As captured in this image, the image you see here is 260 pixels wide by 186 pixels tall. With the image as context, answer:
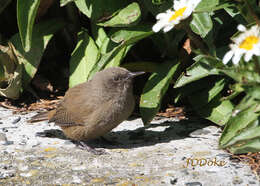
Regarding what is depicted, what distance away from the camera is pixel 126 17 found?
4.95m

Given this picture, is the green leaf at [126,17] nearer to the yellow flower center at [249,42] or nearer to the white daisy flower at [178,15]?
the white daisy flower at [178,15]

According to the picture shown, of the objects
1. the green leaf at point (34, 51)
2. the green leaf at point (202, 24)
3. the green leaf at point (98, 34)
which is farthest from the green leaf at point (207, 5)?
the green leaf at point (34, 51)

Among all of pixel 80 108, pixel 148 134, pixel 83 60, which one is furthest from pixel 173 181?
pixel 83 60

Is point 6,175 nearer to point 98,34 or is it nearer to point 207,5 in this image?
point 98,34

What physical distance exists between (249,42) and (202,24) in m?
1.54

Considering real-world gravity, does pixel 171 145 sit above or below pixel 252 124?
below

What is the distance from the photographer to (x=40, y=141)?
4.92m

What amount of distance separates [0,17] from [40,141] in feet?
7.68

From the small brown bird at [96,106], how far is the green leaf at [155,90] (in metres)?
0.15

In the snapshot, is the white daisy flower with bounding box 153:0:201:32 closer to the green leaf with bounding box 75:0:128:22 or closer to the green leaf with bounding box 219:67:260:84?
the green leaf with bounding box 219:67:260:84

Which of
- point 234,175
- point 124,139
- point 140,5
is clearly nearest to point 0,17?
point 140,5

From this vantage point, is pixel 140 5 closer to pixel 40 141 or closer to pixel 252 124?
pixel 40 141

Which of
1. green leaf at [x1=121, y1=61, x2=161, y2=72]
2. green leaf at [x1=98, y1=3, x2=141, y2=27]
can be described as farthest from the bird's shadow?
green leaf at [x1=98, y1=3, x2=141, y2=27]

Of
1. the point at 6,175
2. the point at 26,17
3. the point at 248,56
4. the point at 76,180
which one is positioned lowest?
the point at 76,180
